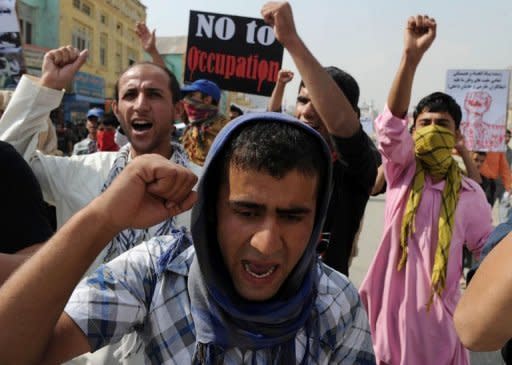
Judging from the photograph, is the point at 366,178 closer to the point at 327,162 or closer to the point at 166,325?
the point at 327,162

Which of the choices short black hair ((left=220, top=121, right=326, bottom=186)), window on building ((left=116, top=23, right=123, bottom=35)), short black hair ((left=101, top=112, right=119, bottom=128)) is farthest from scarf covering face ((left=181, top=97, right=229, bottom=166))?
window on building ((left=116, top=23, right=123, bottom=35))

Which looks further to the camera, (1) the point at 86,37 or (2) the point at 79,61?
(1) the point at 86,37

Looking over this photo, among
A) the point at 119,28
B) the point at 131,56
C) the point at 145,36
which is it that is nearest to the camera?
the point at 145,36

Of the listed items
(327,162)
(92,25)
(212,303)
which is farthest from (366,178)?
(92,25)

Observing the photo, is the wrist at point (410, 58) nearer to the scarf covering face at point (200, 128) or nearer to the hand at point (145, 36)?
the scarf covering face at point (200, 128)

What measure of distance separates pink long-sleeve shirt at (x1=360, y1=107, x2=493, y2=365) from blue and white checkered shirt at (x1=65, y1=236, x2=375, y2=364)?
4.97 feet

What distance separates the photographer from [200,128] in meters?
4.05

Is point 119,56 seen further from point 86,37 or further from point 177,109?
point 177,109

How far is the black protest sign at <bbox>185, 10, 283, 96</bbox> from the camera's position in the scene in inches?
227

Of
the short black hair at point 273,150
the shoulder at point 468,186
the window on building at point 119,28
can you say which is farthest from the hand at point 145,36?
the window on building at point 119,28

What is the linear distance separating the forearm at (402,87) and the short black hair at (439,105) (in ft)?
2.23

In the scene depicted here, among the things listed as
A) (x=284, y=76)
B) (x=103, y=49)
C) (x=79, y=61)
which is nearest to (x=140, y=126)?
(x=79, y=61)

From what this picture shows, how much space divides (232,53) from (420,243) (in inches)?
148

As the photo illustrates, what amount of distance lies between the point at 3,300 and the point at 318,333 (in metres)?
0.76
